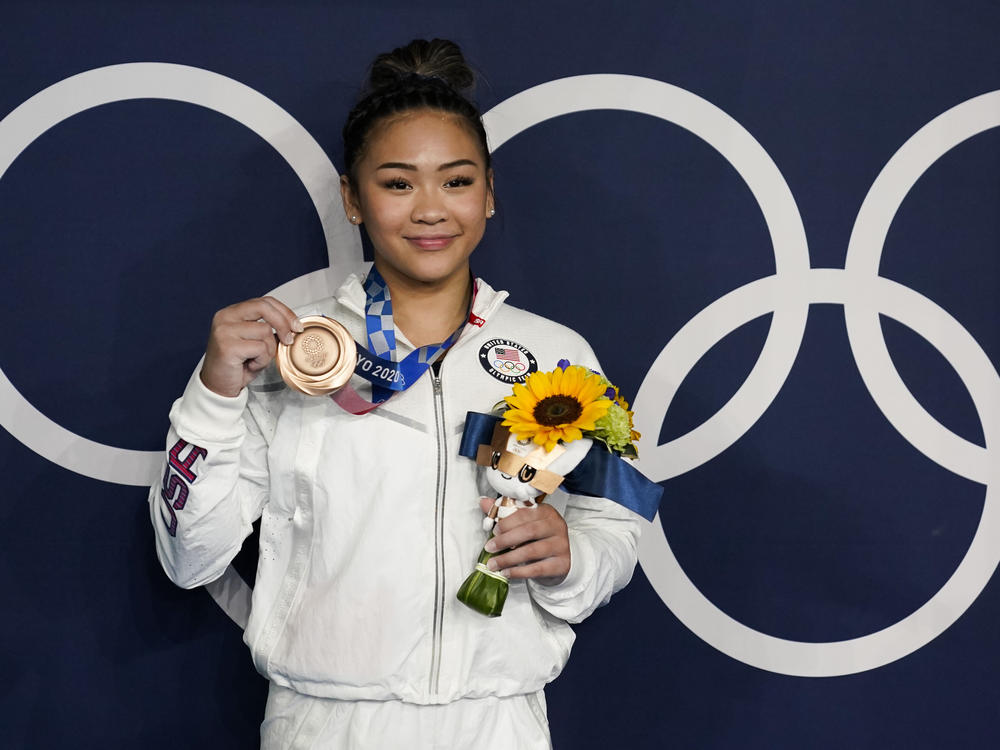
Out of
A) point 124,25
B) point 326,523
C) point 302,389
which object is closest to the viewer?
point 302,389

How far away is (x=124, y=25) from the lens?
2371 millimetres

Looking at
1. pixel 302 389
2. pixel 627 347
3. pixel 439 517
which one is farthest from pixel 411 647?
pixel 627 347

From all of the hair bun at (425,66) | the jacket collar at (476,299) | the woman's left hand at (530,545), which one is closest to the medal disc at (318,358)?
the jacket collar at (476,299)

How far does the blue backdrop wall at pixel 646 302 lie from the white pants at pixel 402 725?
0.58 meters

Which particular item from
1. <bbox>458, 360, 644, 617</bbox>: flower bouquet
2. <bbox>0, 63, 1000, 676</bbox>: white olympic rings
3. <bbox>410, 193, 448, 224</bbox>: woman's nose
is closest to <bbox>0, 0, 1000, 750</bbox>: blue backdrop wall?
<bbox>0, 63, 1000, 676</bbox>: white olympic rings

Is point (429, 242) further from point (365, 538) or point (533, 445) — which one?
point (365, 538)

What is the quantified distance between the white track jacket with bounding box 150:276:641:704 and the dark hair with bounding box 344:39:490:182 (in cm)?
45

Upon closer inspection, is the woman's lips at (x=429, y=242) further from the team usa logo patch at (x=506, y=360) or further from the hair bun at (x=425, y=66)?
the hair bun at (x=425, y=66)

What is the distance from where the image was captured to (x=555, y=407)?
66.4 inches

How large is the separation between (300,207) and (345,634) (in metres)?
1.09

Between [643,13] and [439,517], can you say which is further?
[643,13]

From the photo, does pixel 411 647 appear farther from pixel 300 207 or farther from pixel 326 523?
pixel 300 207

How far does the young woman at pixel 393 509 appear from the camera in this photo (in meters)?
1.78

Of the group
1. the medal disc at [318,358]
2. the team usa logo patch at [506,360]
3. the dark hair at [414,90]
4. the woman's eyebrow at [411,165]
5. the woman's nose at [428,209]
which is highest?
the dark hair at [414,90]
